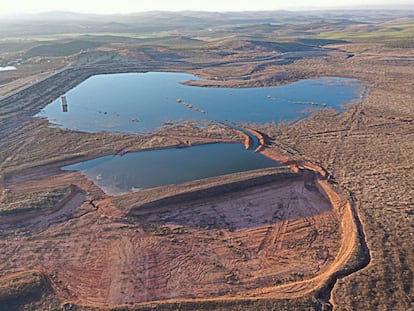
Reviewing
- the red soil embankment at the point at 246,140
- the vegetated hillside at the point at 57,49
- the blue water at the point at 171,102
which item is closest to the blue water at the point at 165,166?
the red soil embankment at the point at 246,140

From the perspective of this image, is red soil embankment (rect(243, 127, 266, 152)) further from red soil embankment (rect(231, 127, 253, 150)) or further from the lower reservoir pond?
the lower reservoir pond

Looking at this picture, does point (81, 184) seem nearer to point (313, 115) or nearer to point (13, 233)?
point (13, 233)

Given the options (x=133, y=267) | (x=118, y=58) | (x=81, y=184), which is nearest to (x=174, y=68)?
(x=118, y=58)

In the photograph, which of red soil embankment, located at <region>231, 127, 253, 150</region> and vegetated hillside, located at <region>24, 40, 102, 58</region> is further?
vegetated hillside, located at <region>24, 40, 102, 58</region>

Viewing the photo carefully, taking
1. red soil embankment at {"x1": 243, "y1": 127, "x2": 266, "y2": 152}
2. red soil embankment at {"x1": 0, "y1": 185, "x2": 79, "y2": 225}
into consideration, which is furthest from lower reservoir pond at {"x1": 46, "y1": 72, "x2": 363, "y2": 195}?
red soil embankment at {"x1": 0, "y1": 185, "x2": 79, "y2": 225}

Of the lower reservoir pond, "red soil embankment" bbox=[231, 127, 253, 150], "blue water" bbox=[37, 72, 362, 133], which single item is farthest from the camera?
"blue water" bbox=[37, 72, 362, 133]

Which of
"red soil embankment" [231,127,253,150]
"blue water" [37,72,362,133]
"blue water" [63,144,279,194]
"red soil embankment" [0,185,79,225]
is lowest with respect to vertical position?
"red soil embankment" [0,185,79,225]

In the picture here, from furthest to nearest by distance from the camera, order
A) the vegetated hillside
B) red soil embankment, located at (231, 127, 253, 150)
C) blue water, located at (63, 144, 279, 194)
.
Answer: the vegetated hillside, red soil embankment, located at (231, 127, 253, 150), blue water, located at (63, 144, 279, 194)

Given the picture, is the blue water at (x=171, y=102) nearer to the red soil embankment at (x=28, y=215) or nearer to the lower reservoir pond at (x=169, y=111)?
the lower reservoir pond at (x=169, y=111)

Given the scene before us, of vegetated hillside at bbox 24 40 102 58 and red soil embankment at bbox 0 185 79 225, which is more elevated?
vegetated hillside at bbox 24 40 102 58
